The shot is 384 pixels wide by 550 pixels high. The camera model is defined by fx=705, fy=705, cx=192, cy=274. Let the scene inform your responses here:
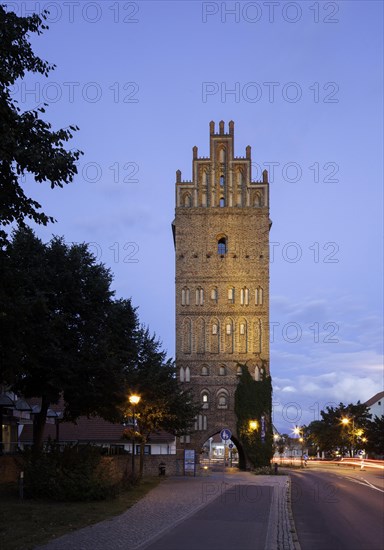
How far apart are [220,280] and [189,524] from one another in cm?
5380

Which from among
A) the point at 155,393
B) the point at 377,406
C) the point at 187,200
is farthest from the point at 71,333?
the point at 377,406

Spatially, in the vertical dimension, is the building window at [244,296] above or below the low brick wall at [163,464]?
above

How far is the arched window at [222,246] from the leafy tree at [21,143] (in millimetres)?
58726

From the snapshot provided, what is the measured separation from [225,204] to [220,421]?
21777mm

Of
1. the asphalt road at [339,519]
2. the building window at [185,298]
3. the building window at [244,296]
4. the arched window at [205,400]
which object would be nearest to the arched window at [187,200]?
the building window at [185,298]

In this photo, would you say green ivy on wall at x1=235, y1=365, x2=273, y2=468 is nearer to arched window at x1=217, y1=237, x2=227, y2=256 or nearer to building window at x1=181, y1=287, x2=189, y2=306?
building window at x1=181, y1=287, x2=189, y2=306

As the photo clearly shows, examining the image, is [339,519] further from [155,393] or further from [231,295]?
[231,295]

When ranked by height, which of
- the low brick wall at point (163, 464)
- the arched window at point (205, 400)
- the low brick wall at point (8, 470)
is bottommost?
the low brick wall at point (163, 464)

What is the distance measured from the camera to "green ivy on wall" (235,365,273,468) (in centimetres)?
6494

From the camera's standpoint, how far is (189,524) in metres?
17.5

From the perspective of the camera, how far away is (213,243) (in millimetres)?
71750

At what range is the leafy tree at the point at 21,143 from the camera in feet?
40.7

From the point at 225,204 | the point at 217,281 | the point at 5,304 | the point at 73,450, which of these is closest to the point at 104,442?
the point at 217,281

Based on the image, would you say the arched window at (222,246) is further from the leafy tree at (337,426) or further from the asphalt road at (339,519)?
the leafy tree at (337,426)
